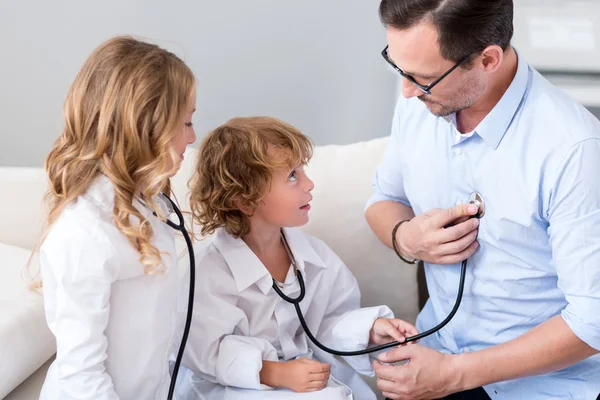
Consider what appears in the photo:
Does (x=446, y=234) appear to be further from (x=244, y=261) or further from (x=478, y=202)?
(x=244, y=261)

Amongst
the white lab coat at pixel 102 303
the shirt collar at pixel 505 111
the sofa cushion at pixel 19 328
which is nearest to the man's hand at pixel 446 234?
the shirt collar at pixel 505 111

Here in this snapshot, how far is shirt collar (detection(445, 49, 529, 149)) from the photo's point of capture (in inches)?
55.1

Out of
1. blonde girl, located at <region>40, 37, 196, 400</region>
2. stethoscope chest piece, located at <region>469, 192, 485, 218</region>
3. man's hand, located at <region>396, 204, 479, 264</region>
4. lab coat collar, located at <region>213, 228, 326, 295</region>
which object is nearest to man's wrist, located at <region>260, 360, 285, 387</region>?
lab coat collar, located at <region>213, 228, 326, 295</region>

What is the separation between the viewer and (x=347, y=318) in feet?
5.24

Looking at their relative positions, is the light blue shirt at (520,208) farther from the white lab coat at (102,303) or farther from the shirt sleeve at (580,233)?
the white lab coat at (102,303)

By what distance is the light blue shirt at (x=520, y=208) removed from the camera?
4.33 ft

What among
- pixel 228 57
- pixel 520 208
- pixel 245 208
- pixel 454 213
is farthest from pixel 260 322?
pixel 228 57

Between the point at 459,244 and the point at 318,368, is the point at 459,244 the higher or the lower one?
the higher one

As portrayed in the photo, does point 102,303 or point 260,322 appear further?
point 260,322

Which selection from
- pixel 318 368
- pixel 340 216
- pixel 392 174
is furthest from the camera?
pixel 340 216

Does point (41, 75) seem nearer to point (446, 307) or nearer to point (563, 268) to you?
point (446, 307)

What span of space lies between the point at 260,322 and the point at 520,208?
57 centimetres

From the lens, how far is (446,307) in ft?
5.33

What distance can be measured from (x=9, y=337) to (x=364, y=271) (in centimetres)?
81
